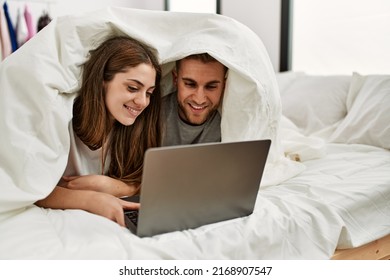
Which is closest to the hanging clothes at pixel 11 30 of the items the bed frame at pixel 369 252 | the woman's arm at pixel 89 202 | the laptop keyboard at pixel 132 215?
the woman's arm at pixel 89 202

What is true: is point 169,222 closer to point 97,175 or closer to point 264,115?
point 97,175

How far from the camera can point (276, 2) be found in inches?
103

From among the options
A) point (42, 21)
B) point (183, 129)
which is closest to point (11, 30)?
point (42, 21)

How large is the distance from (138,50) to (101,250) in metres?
0.61

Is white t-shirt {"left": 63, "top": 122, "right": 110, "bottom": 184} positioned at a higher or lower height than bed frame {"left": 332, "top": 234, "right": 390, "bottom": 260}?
higher

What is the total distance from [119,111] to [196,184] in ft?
1.45

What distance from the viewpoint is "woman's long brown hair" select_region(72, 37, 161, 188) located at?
44.6 inches

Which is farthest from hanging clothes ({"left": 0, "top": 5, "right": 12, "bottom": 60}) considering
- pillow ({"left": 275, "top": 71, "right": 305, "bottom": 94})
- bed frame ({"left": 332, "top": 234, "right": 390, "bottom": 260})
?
bed frame ({"left": 332, "top": 234, "right": 390, "bottom": 260})

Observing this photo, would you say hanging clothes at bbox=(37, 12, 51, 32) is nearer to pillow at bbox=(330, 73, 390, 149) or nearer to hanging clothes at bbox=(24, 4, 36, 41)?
hanging clothes at bbox=(24, 4, 36, 41)

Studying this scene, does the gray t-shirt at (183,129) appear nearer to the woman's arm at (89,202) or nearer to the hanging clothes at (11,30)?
the woman's arm at (89,202)

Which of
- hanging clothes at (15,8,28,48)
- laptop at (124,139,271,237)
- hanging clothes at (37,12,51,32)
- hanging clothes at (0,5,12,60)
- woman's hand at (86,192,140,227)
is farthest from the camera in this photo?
hanging clothes at (37,12,51,32)

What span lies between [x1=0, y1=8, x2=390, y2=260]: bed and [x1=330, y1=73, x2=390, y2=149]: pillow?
4 cm

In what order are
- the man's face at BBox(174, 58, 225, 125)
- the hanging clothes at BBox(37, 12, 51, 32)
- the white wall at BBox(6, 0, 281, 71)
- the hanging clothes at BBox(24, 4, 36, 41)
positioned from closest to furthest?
the man's face at BBox(174, 58, 225, 125) < the white wall at BBox(6, 0, 281, 71) < the hanging clothes at BBox(24, 4, 36, 41) < the hanging clothes at BBox(37, 12, 51, 32)
